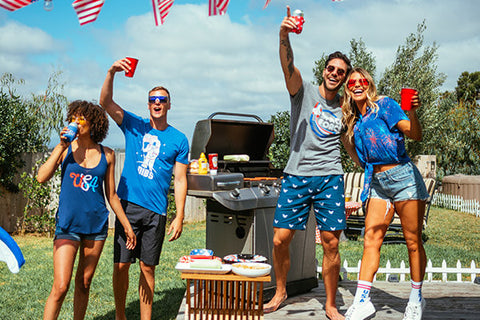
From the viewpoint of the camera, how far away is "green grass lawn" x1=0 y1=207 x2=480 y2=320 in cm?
432

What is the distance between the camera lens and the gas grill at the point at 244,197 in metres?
3.71

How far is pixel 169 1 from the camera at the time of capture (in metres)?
3.16

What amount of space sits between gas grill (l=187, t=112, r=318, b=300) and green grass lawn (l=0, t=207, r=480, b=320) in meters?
0.99

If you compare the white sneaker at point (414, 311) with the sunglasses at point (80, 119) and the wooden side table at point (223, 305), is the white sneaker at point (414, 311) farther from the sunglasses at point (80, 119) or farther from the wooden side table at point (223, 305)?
the sunglasses at point (80, 119)

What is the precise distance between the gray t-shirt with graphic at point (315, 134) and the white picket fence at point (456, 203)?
492 inches

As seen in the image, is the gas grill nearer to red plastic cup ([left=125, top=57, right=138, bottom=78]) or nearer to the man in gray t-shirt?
the man in gray t-shirt

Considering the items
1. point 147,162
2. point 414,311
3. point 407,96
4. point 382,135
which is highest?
point 407,96

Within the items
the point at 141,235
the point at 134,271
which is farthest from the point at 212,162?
the point at 134,271

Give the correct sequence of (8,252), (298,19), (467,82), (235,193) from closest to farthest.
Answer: (8,252) → (298,19) → (235,193) → (467,82)

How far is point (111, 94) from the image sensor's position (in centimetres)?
318

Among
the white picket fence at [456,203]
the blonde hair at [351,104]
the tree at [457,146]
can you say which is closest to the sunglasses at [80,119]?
the blonde hair at [351,104]

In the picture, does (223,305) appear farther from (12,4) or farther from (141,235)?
(12,4)

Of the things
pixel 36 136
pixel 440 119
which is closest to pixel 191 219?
pixel 36 136

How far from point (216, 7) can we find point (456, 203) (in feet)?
47.9
